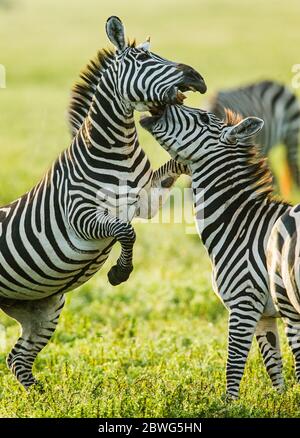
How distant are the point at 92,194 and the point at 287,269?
1.93m

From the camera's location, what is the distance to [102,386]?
771 cm

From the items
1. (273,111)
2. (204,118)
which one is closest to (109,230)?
(204,118)

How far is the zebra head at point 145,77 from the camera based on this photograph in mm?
7195

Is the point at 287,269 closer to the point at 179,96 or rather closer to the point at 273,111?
the point at 179,96

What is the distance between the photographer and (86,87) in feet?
26.6

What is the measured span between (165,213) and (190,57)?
51.5ft

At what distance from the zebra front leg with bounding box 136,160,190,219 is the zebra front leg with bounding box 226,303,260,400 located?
1.24 meters

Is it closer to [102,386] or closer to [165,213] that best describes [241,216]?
[102,386]

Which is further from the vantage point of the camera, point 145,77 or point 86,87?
point 86,87

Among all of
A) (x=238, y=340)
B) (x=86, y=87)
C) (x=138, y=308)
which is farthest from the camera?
(x=138, y=308)

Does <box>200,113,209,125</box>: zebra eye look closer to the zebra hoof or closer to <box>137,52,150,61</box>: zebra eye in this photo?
<box>137,52,150,61</box>: zebra eye

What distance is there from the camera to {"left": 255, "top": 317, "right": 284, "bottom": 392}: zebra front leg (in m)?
7.50

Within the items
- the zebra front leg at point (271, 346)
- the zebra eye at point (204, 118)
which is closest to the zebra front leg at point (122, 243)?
the zebra eye at point (204, 118)
